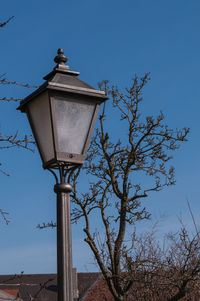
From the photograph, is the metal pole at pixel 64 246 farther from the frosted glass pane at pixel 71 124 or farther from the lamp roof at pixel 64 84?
the lamp roof at pixel 64 84

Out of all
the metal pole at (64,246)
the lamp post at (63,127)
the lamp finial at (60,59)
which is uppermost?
the lamp finial at (60,59)

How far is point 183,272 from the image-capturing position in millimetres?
11906

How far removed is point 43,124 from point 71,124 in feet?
0.65

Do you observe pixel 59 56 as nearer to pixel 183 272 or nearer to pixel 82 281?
pixel 183 272

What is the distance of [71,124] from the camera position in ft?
10.5

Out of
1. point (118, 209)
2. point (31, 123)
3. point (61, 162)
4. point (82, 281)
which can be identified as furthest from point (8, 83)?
point (82, 281)

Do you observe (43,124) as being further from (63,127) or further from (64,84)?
(64,84)

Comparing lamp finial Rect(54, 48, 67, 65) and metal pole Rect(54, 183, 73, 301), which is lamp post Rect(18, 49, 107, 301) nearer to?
metal pole Rect(54, 183, 73, 301)

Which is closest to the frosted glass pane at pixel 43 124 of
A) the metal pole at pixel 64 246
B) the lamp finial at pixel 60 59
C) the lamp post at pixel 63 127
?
the lamp post at pixel 63 127

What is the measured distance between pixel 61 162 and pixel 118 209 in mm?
12648

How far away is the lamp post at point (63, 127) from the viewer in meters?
3.08

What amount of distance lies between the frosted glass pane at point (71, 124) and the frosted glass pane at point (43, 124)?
2.7 inches

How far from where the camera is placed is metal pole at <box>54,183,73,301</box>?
2.90 m

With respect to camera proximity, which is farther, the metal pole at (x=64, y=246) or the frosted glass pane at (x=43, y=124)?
the frosted glass pane at (x=43, y=124)
